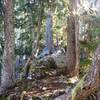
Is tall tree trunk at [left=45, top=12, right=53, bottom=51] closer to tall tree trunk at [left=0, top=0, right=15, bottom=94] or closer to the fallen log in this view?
tall tree trunk at [left=0, top=0, right=15, bottom=94]

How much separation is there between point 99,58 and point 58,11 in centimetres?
598

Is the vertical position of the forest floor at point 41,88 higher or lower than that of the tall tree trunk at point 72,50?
lower

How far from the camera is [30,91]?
31.6 ft

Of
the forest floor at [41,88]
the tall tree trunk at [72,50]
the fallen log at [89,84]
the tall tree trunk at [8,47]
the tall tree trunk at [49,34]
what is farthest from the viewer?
the tall tree trunk at [49,34]

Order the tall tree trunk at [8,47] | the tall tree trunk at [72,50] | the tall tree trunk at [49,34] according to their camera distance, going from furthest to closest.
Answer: the tall tree trunk at [49,34] → the tall tree trunk at [72,50] → the tall tree trunk at [8,47]

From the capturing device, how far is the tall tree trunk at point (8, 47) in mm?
9781

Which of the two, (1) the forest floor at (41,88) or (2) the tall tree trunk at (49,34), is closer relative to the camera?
(1) the forest floor at (41,88)

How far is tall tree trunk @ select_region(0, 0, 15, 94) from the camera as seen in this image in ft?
32.1

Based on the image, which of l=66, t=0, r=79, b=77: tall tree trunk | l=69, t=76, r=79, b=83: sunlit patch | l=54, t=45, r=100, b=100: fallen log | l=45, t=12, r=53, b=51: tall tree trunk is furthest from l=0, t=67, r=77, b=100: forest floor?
l=45, t=12, r=53, b=51: tall tree trunk

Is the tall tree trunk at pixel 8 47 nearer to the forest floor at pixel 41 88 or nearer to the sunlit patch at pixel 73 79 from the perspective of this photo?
the forest floor at pixel 41 88

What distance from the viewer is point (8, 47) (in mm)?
9945

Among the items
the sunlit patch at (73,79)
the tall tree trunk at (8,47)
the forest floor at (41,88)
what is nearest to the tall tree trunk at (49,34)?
the forest floor at (41,88)

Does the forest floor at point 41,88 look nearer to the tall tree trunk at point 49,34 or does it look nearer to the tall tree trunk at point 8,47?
the tall tree trunk at point 8,47

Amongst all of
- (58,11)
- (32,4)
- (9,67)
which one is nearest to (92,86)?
(9,67)
